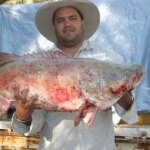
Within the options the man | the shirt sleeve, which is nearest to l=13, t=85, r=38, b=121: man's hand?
the man

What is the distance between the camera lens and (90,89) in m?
2.60

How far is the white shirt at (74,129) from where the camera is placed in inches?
121

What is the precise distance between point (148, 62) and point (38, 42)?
4.89 ft

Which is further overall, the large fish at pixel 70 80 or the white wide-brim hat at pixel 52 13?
the white wide-brim hat at pixel 52 13

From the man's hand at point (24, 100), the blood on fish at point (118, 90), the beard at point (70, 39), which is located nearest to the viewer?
the blood on fish at point (118, 90)

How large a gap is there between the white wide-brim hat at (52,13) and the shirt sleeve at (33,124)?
76 cm

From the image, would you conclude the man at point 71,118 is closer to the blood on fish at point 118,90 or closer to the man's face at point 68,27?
the man's face at point 68,27

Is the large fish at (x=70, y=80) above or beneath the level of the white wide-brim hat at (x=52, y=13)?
beneath

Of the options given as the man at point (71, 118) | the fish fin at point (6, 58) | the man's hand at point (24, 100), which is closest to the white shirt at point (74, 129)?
the man at point (71, 118)

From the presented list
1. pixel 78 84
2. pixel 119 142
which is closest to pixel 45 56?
pixel 78 84

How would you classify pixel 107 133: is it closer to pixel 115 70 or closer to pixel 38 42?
pixel 115 70

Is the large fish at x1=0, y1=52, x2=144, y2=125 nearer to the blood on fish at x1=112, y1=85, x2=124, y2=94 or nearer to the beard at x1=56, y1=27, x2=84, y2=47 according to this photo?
the blood on fish at x1=112, y1=85, x2=124, y2=94

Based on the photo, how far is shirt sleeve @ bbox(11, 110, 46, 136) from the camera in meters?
3.08

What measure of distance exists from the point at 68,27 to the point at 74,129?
2.51ft
